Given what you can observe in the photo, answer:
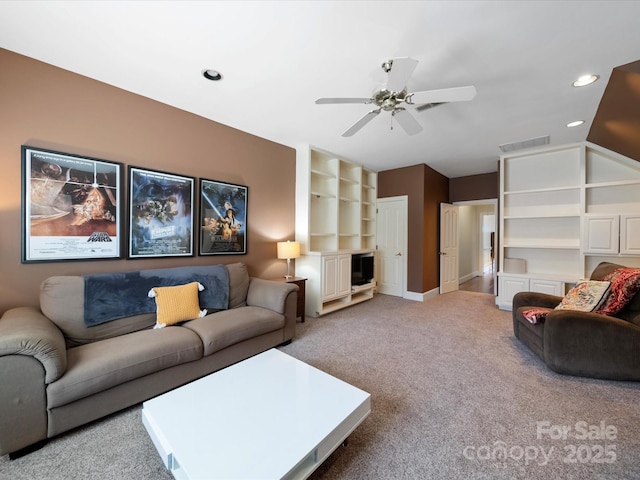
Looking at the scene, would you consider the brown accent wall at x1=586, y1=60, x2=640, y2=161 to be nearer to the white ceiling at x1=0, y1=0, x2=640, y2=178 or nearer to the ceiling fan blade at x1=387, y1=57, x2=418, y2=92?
the white ceiling at x1=0, y1=0, x2=640, y2=178

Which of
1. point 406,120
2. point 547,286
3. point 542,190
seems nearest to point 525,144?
point 542,190

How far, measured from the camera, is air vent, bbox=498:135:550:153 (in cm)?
368

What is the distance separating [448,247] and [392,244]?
1353mm

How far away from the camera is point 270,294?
2.86 m

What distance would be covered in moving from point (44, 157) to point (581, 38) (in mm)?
4249

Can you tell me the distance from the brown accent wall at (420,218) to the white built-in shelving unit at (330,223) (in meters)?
0.62

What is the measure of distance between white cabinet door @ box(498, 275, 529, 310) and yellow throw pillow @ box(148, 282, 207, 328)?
14.8ft

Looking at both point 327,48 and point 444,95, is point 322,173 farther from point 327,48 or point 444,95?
point 444,95

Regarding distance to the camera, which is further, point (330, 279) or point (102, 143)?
point (330, 279)

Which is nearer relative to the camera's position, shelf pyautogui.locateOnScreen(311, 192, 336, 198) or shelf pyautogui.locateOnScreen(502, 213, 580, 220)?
shelf pyautogui.locateOnScreen(502, 213, 580, 220)

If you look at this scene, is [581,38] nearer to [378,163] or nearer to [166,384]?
[378,163]

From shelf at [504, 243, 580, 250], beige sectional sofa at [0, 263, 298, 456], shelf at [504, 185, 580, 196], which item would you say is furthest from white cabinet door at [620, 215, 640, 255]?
beige sectional sofa at [0, 263, 298, 456]

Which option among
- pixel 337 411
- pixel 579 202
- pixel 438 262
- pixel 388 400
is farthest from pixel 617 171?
pixel 337 411

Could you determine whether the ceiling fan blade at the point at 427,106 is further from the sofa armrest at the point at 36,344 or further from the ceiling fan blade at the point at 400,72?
the sofa armrest at the point at 36,344
